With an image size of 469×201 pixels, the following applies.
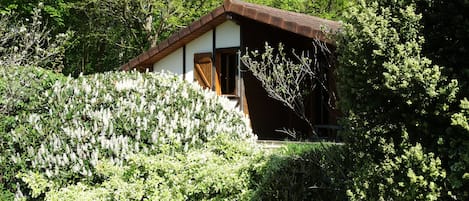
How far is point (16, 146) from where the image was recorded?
20.5 feet

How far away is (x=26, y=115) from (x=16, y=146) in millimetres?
445

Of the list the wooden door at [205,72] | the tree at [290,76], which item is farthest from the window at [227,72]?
the tree at [290,76]

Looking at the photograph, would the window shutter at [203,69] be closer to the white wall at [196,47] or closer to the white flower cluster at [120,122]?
the white wall at [196,47]

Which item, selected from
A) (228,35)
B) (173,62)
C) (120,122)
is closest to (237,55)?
(228,35)

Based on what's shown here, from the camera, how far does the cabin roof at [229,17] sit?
10831mm

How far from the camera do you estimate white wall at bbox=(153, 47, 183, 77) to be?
15078 mm

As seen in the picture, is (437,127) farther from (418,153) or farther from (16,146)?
(16,146)

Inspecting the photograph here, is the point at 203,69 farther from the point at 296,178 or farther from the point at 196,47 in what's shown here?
the point at 296,178

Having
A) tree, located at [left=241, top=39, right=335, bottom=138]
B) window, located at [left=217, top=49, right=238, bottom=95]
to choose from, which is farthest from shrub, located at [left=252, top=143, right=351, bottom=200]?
window, located at [left=217, top=49, right=238, bottom=95]

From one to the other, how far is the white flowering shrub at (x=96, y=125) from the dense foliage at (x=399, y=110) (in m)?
2.47

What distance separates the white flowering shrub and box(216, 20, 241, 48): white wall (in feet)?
21.8

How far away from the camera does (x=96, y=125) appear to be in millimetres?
6016

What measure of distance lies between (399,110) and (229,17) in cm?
972

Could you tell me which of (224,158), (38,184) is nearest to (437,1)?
(224,158)
